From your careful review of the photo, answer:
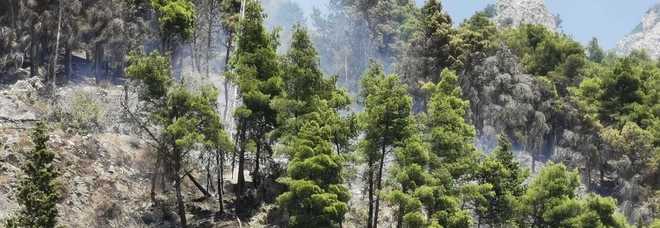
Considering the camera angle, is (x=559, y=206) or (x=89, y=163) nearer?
(x=89, y=163)

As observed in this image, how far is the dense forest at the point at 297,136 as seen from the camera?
37.4m

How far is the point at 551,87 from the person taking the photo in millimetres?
59000

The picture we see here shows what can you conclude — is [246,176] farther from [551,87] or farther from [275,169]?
[551,87]

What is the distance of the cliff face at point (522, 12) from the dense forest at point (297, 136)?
185 feet

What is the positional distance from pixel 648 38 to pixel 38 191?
171 m

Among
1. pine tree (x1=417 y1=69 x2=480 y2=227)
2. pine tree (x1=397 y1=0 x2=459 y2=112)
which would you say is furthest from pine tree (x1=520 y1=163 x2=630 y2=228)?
pine tree (x1=397 y1=0 x2=459 y2=112)

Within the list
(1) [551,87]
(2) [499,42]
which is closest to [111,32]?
(2) [499,42]

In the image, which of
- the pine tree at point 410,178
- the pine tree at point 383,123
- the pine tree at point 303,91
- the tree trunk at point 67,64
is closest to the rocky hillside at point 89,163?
the pine tree at point 303,91

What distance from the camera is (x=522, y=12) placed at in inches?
4724

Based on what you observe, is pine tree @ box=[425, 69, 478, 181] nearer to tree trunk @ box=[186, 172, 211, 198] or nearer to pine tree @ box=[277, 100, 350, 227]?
pine tree @ box=[277, 100, 350, 227]

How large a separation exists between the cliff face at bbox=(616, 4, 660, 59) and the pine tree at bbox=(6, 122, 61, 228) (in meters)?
152

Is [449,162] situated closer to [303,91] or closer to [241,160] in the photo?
[303,91]

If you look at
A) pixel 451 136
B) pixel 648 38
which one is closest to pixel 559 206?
pixel 451 136

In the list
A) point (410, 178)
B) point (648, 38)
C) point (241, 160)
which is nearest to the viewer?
point (410, 178)
